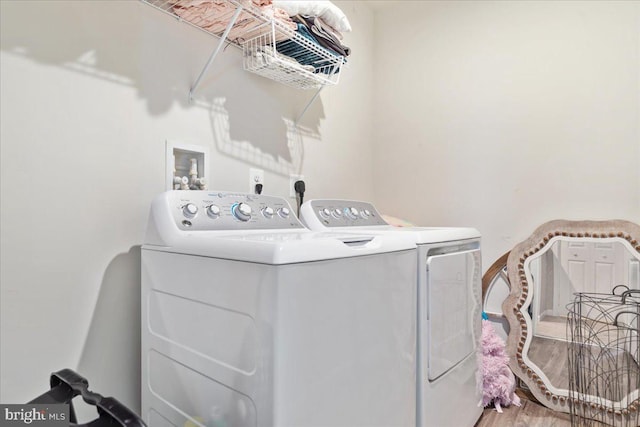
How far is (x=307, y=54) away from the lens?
5.39ft

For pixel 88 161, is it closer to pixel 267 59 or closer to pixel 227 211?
pixel 227 211

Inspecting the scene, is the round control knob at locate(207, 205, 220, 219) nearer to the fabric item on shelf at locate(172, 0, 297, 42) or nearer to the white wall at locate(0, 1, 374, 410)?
the white wall at locate(0, 1, 374, 410)

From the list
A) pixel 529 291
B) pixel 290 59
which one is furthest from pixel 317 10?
pixel 529 291

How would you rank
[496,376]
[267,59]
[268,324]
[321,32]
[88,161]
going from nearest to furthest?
[268,324]
[88,161]
[267,59]
[321,32]
[496,376]

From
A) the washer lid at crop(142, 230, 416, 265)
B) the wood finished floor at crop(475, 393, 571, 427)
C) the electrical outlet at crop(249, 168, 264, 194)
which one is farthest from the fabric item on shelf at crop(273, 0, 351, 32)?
the wood finished floor at crop(475, 393, 571, 427)

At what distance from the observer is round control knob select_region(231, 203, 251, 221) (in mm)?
1275

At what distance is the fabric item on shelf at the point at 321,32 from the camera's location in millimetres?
1537

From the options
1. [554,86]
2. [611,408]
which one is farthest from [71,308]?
[554,86]

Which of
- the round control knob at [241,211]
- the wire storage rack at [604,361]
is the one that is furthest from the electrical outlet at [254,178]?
the wire storage rack at [604,361]

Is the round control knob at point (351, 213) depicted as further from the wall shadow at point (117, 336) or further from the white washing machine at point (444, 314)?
the wall shadow at point (117, 336)

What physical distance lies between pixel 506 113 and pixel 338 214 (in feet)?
4.03

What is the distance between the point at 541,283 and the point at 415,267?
112cm

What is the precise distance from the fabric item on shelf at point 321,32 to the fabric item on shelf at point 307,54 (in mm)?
19

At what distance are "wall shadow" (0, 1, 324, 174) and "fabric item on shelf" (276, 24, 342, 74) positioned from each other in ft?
0.67
